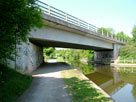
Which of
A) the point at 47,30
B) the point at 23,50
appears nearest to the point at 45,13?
the point at 47,30

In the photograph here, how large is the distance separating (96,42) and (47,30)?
12.4 meters

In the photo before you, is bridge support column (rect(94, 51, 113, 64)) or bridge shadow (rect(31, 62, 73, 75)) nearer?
bridge shadow (rect(31, 62, 73, 75))

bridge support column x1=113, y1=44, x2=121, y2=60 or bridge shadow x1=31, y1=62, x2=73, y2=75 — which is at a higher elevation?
bridge support column x1=113, y1=44, x2=121, y2=60

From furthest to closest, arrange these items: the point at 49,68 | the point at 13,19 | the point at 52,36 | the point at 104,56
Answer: the point at 104,56 < the point at 49,68 < the point at 52,36 < the point at 13,19

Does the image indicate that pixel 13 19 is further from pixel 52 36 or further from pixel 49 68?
pixel 49 68

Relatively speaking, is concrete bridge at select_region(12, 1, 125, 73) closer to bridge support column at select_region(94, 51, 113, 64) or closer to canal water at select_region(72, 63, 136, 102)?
canal water at select_region(72, 63, 136, 102)

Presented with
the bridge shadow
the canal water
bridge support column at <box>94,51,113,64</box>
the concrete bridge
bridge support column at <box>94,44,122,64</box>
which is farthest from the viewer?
bridge support column at <box>94,51,113,64</box>

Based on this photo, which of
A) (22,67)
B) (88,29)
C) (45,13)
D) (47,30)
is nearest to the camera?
(22,67)

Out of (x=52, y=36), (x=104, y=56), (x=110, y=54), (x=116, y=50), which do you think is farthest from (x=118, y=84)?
(x=104, y=56)

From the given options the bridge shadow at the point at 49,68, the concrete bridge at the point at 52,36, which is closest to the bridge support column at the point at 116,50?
Answer: the concrete bridge at the point at 52,36

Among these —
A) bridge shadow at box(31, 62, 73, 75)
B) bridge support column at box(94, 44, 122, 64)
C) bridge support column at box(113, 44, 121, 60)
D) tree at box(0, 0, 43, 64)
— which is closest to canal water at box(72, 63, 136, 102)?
bridge shadow at box(31, 62, 73, 75)

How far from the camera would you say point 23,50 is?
9.77 meters

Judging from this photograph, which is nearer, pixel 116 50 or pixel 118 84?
pixel 118 84

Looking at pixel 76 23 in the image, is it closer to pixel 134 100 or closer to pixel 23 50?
pixel 23 50
